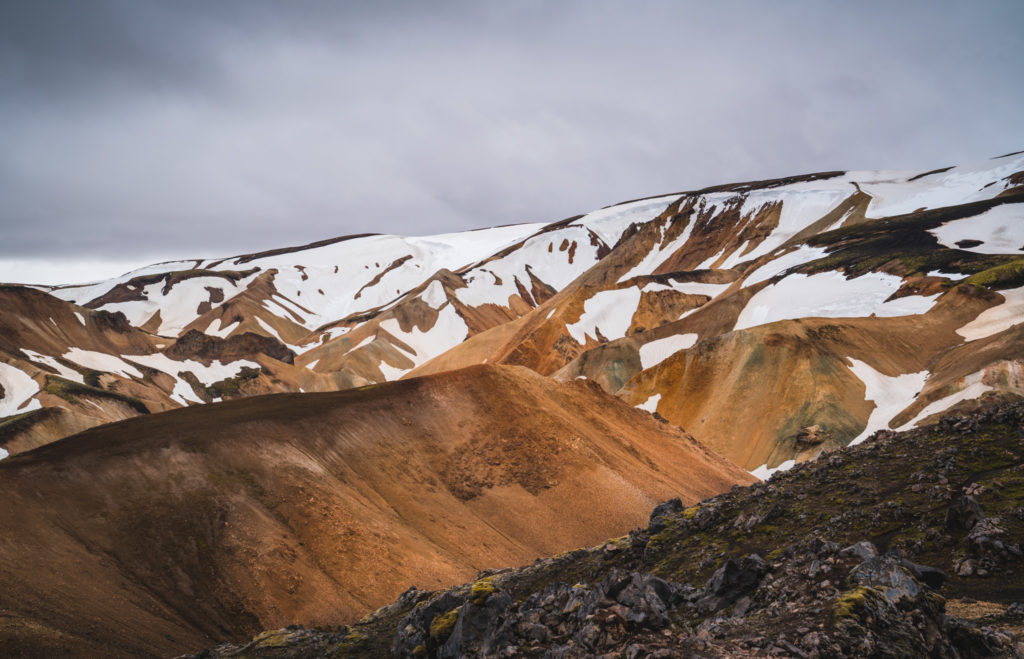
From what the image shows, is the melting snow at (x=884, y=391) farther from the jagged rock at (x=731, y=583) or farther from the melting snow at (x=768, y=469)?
the jagged rock at (x=731, y=583)

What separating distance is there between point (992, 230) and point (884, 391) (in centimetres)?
6233

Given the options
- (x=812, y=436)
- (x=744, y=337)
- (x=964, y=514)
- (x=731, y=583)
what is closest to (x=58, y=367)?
(x=744, y=337)

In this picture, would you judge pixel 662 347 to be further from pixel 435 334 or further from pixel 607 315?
pixel 435 334

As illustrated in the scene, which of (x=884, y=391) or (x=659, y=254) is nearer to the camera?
(x=884, y=391)

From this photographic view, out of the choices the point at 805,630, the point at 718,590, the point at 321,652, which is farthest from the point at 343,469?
the point at 805,630

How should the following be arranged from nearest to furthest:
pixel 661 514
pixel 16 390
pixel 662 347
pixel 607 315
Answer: pixel 661 514, pixel 16 390, pixel 662 347, pixel 607 315

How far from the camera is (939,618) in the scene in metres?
10.0

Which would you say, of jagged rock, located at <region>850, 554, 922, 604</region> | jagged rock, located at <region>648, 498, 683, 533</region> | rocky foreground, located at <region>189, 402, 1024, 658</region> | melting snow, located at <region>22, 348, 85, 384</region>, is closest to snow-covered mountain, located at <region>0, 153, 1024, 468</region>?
melting snow, located at <region>22, 348, 85, 384</region>

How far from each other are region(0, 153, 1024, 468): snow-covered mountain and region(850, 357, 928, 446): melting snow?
215 millimetres

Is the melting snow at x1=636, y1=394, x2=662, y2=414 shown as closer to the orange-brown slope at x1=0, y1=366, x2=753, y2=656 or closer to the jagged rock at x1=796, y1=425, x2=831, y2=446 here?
the jagged rock at x1=796, y1=425, x2=831, y2=446

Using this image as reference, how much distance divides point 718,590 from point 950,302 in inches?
2970

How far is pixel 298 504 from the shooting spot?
3203cm

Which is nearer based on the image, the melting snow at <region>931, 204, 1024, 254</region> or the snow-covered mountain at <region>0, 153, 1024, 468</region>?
the snow-covered mountain at <region>0, 153, 1024, 468</region>

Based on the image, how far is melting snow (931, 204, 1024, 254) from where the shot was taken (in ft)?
317
